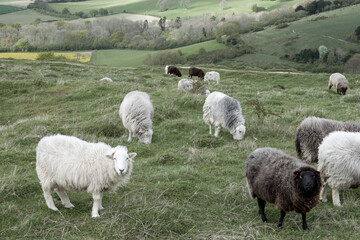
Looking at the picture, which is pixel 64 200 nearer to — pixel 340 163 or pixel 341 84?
pixel 340 163

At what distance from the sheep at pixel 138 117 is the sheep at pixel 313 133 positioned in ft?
16.7

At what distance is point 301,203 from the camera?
18.5ft

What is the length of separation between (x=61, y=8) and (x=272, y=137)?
415 ft

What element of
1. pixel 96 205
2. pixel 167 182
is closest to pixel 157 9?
pixel 167 182

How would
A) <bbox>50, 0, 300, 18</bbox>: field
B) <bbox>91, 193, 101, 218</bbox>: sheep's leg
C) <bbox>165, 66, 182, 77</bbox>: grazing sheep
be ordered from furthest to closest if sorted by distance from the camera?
<bbox>50, 0, 300, 18</bbox>: field, <bbox>165, 66, 182, 77</bbox>: grazing sheep, <bbox>91, 193, 101, 218</bbox>: sheep's leg

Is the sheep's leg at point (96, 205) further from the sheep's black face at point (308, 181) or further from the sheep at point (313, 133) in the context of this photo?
the sheep at point (313, 133)

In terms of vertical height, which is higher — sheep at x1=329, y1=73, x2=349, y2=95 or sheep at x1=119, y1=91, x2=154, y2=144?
sheep at x1=119, y1=91, x2=154, y2=144

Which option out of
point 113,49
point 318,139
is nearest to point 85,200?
point 318,139

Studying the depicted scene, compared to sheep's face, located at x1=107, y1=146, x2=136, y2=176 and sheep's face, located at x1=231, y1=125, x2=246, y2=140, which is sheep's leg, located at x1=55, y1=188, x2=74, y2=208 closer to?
sheep's face, located at x1=107, y1=146, x2=136, y2=176

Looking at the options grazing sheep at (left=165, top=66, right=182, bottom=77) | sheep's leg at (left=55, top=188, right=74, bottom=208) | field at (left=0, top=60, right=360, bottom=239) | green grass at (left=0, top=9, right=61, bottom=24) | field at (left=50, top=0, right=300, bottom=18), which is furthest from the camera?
field at (left=50, top=0, right=300, bottom=18)

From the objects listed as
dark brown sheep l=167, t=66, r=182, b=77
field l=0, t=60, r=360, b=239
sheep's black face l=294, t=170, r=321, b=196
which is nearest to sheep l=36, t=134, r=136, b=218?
field l=0, t=60, r=360, b=239

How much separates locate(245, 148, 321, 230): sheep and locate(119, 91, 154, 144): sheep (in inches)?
221

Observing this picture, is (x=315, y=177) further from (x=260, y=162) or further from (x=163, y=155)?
(x=163, y=155)

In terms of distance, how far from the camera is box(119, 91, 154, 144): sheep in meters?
11.7
